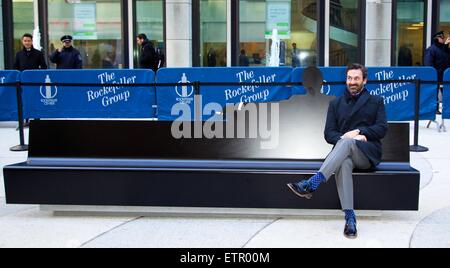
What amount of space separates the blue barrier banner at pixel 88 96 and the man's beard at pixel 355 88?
6.85 meters

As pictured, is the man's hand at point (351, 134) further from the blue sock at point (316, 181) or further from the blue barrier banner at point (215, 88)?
the blue barrier banner at point (215, 88)

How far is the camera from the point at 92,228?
534 centimetres

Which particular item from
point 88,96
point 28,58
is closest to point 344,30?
point 88,96

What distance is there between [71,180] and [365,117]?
9.32ft

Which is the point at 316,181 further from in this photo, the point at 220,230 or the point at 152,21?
the point at 152,21

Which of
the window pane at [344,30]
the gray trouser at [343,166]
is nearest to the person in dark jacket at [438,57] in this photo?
the window pane at [344,30]

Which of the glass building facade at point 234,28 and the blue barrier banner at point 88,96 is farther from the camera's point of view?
the glass building facade at point 234,28

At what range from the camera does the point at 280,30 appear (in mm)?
18984

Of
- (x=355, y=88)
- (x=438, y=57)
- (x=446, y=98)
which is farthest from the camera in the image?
(x=438, y=57)

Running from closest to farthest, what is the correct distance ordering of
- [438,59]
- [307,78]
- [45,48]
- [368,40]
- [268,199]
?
[268,199]
[307,78]
[438,59]
[368,40]
[45,48]

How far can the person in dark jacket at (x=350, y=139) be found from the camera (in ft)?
16.7

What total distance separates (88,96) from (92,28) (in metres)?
8.03
